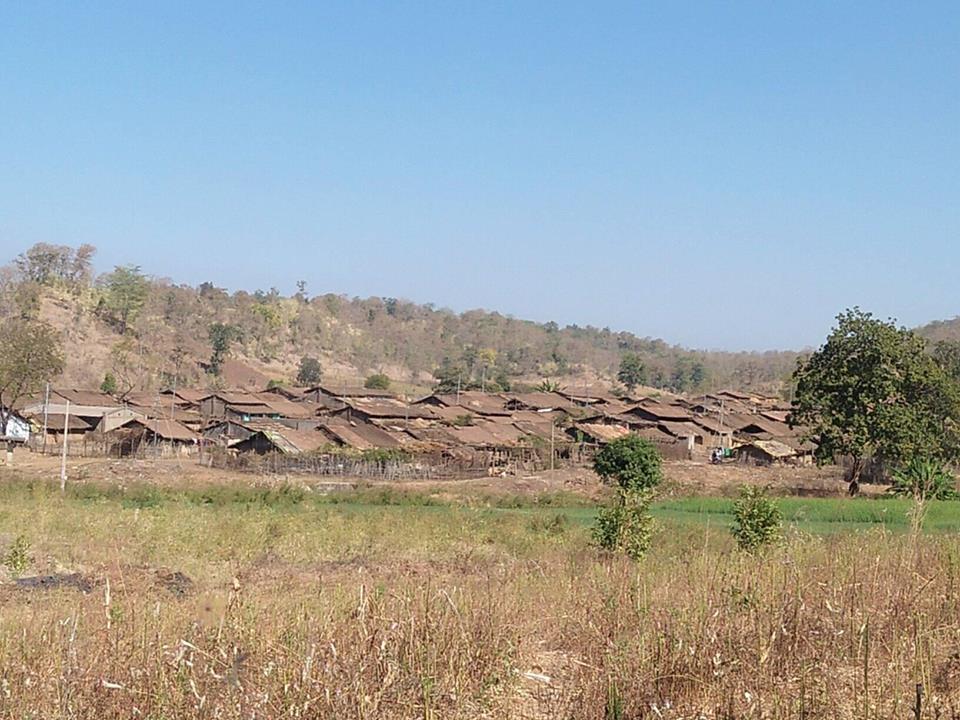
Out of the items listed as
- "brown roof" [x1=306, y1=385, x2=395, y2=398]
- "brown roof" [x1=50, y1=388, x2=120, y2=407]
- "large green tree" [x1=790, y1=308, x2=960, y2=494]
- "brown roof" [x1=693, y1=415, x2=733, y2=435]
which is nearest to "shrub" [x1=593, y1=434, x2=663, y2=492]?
"large green tree" [x1=790, y1=308, x2=960, y2=494]

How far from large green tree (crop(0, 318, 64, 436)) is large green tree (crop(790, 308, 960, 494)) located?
139 feet

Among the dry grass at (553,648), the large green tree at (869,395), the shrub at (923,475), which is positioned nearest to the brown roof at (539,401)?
the large green tree at (869,395)

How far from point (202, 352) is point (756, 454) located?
60.9 meters

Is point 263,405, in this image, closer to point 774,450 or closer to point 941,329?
point 774,450

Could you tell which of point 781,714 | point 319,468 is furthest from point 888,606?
point 319,468

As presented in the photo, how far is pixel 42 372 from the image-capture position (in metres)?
59.0

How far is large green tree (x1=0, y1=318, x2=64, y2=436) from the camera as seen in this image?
57594mm

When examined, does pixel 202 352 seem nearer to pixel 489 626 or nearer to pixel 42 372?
pixel 42 372

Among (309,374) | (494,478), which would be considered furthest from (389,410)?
(309,374)

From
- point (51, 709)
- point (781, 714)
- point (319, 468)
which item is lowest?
point (319, 468)

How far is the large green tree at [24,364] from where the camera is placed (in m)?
57.6

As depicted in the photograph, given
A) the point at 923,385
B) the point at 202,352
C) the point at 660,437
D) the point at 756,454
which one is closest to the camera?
the point at 923,385

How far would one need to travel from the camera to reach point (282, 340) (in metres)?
117

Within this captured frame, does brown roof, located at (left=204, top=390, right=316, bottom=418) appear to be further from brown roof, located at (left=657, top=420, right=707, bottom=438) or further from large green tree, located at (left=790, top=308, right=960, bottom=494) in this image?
large green tree, located at (left=790, top=308, right=960, bottom=494)
